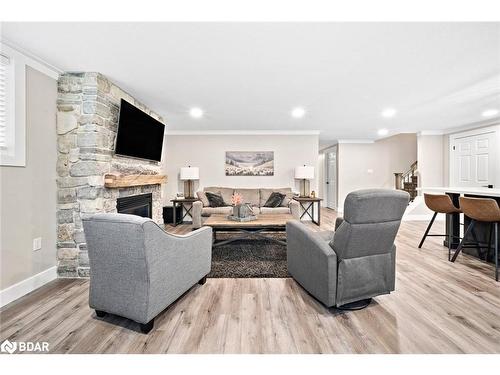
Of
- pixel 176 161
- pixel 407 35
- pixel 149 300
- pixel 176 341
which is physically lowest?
pixel 176 341

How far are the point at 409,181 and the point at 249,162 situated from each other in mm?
5513

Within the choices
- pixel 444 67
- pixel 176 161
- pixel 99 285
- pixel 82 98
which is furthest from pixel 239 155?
pixel 99 285

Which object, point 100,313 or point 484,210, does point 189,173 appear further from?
point 484,210

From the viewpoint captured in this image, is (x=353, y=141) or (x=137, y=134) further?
(x=353, y=141)

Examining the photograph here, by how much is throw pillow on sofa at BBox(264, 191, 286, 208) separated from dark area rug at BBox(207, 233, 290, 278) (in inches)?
51.1

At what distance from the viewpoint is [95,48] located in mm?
2418

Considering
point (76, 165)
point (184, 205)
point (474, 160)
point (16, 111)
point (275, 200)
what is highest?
point (16, 111)

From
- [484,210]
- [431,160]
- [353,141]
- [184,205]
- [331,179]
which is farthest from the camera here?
[331,179]

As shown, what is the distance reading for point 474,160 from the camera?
19.8ft

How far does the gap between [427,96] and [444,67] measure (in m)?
1.11

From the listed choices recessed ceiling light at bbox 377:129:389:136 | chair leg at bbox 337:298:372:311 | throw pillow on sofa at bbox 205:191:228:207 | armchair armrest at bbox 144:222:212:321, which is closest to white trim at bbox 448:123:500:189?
recessed ceiling light at bbox 377:129:389:136

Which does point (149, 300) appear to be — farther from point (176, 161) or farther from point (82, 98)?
point (176, 161)

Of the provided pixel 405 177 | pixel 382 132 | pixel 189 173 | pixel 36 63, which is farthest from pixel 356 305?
pixel 405 177

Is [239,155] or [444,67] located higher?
[444,67]
